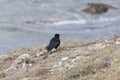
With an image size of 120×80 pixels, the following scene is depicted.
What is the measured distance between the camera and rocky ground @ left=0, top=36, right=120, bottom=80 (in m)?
11.3

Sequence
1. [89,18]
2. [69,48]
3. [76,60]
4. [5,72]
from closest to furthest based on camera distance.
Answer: [76,60] < [5,72] < [69,48] < [89,18]

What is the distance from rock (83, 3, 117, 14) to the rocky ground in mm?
22356

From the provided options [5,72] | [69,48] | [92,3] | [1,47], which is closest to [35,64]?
[5,72]

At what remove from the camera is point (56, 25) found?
3431cm

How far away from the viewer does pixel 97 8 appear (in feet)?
126

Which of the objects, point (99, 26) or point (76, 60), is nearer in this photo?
point (76, 60)

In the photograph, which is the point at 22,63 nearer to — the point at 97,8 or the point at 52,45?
the point at 52,45

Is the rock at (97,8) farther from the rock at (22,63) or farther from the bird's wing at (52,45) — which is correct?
the rock at (22,63)

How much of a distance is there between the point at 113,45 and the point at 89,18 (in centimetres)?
2324

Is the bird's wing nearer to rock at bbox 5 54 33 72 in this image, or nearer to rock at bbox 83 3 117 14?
rock at bbox 5 54 33 72

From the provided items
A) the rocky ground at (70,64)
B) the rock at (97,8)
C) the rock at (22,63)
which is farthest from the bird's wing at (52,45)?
the rock at (97,8)

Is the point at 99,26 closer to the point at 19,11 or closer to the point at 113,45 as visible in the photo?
the point at 19,11

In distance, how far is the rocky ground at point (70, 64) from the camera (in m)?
11.3

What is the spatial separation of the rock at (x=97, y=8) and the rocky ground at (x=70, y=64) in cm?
2236
